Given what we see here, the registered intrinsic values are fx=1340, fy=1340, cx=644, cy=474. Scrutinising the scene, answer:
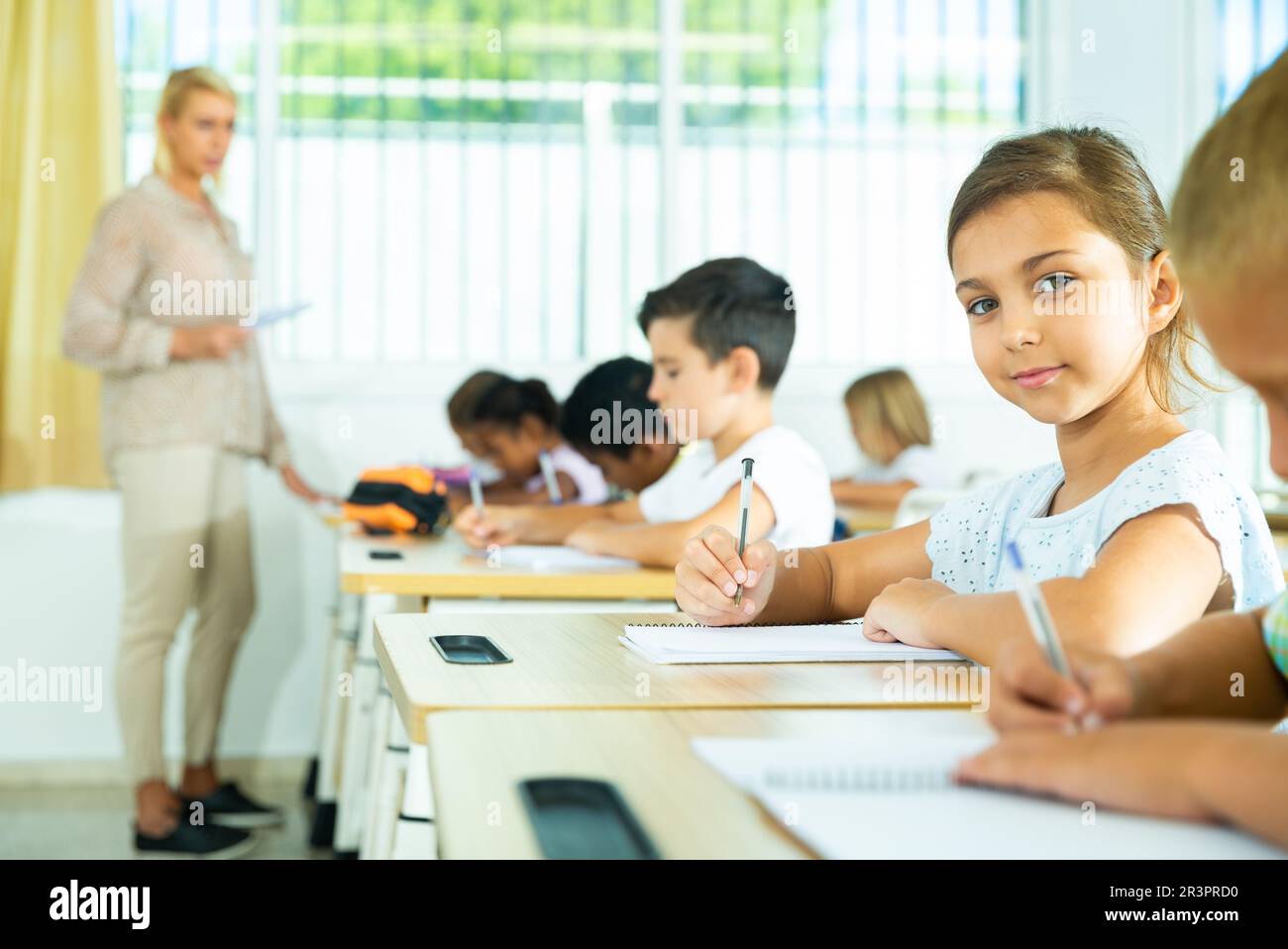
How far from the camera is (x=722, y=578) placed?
1.29 metres

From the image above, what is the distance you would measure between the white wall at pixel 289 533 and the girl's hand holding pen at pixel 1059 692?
341 centimetres

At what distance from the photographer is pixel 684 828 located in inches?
24.4

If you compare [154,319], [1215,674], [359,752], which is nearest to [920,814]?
[1215,674]

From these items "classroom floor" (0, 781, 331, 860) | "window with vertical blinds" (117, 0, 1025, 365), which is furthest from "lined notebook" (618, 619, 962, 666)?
"window with vertical blinds" (117, 0, 1025, 365)

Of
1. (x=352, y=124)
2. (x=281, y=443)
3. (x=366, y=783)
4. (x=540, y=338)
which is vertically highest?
(x=352, y=124)

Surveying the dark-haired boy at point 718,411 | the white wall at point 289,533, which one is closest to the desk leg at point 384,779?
the dark-haired boy at point 718,411

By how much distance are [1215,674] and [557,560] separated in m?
1.50

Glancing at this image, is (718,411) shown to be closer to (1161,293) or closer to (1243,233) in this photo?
(1161,293)

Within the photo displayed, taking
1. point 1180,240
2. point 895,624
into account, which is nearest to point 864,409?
point 895,624

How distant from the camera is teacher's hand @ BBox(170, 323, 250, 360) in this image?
3.10 meters

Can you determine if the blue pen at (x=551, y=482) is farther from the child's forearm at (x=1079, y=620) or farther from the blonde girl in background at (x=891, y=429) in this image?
the child's forearm at (x=1079, y=620)

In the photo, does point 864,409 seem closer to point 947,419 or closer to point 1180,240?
point 947,419

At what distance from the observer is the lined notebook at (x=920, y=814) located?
0.59m
